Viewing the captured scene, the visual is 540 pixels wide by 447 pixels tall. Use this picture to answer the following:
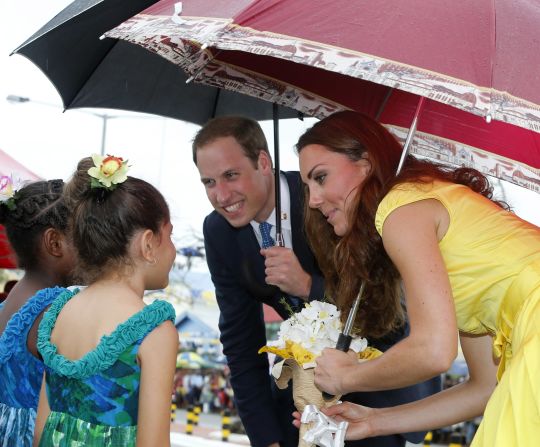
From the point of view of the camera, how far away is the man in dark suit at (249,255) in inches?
149

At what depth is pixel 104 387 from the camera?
9.00 feet

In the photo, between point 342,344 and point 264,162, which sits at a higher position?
point 264,162

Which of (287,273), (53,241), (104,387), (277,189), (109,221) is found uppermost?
(277,189)

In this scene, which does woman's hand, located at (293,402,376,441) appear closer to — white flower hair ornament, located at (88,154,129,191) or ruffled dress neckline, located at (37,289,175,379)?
ruffled dress neckline, located at (37,289,175,379)

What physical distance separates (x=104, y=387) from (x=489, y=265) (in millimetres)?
1244

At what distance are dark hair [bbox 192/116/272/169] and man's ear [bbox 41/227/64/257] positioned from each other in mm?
705

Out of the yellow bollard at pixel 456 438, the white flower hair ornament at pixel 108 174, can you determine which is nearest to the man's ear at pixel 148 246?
the white flower hair ornament at pixel 108 174

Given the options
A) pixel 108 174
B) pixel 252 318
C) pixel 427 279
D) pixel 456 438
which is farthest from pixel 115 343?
pixel 456 438

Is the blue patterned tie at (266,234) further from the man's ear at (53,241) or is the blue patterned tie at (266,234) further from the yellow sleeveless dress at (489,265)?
the yellow sleeveless dress at (489,265)

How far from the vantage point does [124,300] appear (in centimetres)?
281

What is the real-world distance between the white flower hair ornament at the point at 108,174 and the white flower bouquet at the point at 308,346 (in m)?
0.74

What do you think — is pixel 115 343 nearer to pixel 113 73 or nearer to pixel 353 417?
pixel 353 417

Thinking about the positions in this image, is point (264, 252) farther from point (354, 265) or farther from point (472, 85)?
point (472, 85)

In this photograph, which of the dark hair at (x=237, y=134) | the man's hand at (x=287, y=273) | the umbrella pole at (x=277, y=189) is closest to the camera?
the man's hand at (x=287, y=273)
